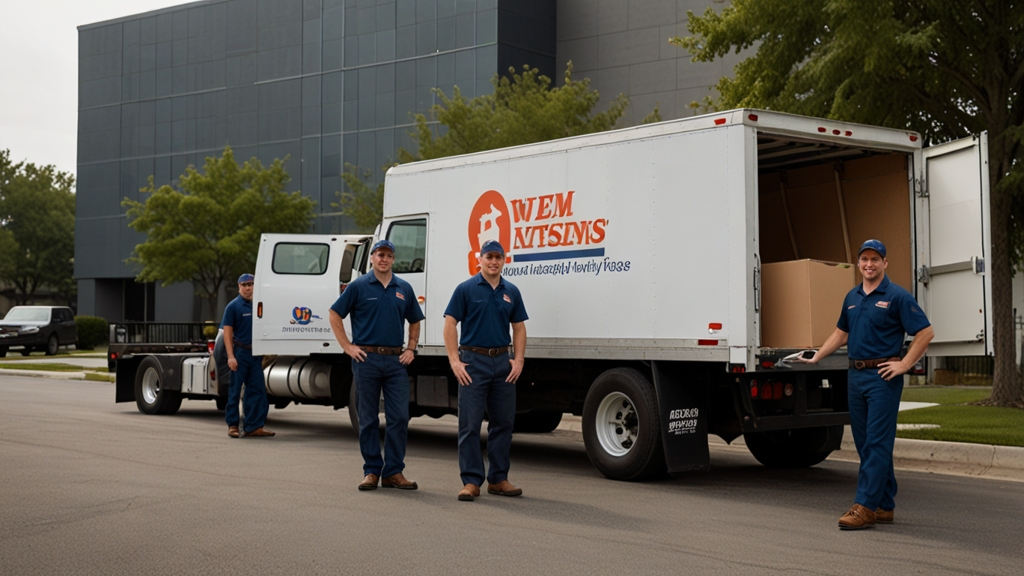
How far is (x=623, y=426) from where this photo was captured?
9.84 metres

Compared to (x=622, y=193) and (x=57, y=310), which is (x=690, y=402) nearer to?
(x=622, y=193)

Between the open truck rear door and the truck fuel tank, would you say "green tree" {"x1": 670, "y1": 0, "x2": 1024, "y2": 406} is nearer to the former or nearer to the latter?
the open truck rear door

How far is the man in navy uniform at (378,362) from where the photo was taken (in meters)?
9.05

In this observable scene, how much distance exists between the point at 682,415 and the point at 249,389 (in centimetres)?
612

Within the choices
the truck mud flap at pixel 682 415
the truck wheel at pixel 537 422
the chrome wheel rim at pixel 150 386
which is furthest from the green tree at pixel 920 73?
the chrome wheel rim at pixel 150 386

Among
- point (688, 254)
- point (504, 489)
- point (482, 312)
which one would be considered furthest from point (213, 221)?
point (504, 489)

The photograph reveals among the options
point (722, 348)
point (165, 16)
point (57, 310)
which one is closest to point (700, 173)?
point (722, 348)

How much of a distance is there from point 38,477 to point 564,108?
18.3 m

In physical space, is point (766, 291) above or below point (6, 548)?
above

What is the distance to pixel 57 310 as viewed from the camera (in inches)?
1499

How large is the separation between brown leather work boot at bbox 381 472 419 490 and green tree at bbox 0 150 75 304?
6519 centimetres

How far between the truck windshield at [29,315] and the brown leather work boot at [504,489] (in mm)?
32408

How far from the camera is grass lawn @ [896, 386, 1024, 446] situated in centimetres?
1151

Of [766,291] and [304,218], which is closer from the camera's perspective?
[766,291]
